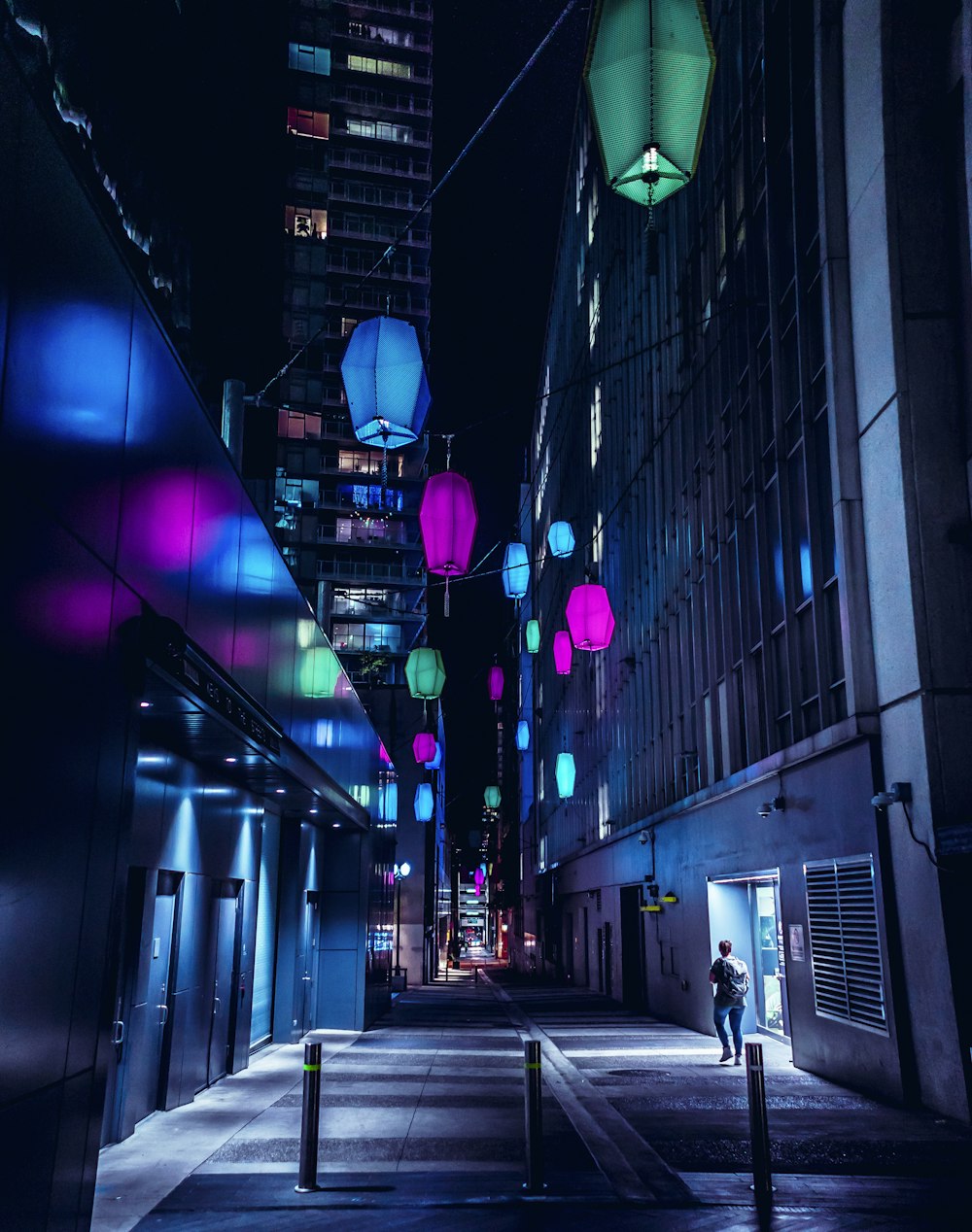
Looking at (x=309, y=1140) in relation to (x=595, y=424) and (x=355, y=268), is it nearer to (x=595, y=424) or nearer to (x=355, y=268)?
(x=595, y=424)

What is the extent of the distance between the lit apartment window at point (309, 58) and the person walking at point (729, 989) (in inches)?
2729

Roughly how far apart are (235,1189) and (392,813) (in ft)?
80.9

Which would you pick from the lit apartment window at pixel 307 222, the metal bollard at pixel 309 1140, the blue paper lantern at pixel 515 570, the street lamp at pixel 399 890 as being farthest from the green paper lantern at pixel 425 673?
the lit apartment window at pixel 307 222

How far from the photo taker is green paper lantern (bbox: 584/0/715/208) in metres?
7.74

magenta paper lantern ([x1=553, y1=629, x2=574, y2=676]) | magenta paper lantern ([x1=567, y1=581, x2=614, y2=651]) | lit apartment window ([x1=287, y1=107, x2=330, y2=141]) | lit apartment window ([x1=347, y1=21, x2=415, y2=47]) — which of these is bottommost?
magenta paper lantern ([x1=567, y1=581, x2=614, y2=651])

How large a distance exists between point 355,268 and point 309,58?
14.3m

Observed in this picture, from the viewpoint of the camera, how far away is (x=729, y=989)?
15219 mm

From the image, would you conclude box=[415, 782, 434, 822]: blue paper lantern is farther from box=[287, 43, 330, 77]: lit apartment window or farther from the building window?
box=[287, 43, 330, 77]: lit apartment window

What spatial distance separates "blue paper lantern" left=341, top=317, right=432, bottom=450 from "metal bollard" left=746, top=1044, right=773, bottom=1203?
7664 millimetres

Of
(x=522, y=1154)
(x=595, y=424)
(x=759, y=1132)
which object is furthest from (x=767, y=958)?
(x=595, y=424)

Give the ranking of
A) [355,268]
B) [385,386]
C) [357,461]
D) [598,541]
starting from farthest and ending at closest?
[355,268] < [357,461] < [598,541] < [385,386]

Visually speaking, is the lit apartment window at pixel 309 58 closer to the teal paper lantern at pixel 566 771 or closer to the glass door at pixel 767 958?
the teal paper lantern at pixel 566 771

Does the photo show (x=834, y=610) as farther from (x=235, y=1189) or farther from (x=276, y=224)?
(x=235, y=1189)

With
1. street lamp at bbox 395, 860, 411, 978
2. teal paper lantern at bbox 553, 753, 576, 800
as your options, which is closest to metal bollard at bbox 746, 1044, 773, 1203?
teal paper lantern at bbox 553, 753, 576, 800
